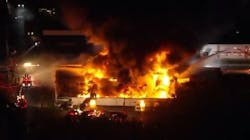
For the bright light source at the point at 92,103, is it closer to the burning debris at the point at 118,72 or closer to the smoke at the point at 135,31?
the burning debris at the point at 118,72

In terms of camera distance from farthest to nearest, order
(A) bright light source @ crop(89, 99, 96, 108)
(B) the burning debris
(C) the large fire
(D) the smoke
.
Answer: (D) the smoke, (B) the burning debris, (C) the large fire, (A) bright light source @ crop(89, 99, 96, 108)

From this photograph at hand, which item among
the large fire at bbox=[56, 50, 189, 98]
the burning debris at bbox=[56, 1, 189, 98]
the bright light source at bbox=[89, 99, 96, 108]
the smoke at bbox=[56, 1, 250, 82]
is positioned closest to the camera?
the bright light source at bbox=[89, 99, 96, 108]

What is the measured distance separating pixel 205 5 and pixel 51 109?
18.8 metres

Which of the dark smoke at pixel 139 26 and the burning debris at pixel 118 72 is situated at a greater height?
the dark smoke at pixel 139 26

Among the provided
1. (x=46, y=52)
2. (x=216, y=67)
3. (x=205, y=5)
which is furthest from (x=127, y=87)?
(x=46, y=52)

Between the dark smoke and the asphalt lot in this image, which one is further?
the dark smoke

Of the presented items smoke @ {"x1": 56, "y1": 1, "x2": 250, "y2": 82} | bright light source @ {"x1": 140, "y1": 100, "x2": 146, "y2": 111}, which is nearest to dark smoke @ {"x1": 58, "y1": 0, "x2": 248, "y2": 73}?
smoke @ {"x1": 56, "y1": 1, "x2": 250, "y2": 82}

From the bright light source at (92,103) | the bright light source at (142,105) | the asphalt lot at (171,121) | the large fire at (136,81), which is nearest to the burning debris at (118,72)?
the large fire at (136,81)

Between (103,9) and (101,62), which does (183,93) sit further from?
(103,9)

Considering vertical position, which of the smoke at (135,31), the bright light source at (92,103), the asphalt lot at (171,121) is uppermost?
the smoke at (135,31)

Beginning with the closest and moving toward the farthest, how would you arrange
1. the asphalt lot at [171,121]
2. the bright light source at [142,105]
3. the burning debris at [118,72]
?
1. the asphalt lot at [171,121]
2. the bright light source at [142,105]
3. the burning debris at [118,72]

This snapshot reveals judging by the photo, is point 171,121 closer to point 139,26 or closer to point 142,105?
point 142,105

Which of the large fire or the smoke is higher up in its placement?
the smoke

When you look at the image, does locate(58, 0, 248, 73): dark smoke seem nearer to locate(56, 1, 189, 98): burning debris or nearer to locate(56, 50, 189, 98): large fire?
locate(56, 1, 189, 98): burning debris
